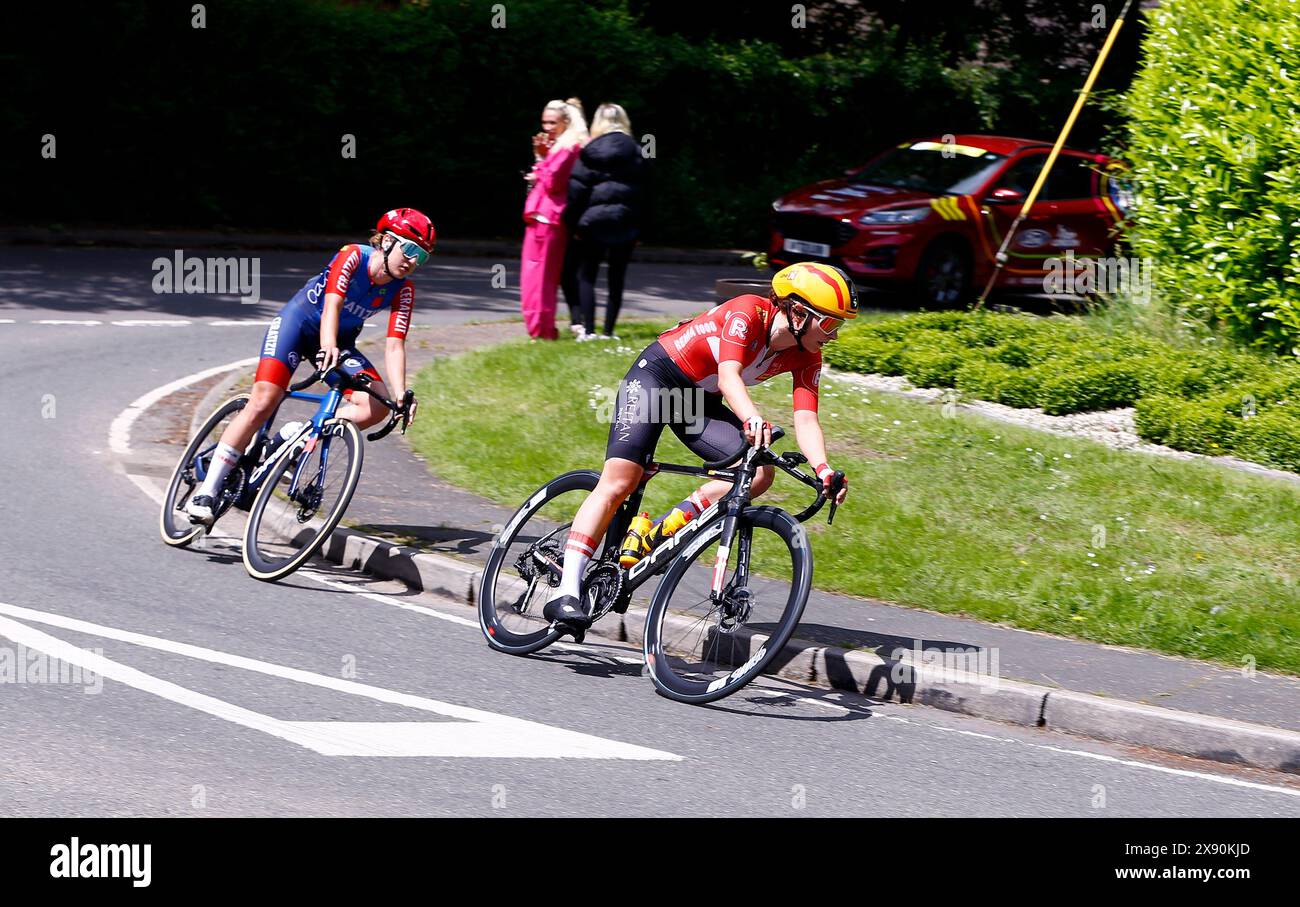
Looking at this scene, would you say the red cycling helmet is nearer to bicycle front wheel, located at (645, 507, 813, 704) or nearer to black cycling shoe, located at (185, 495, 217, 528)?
black cycling shoe, located at (185, 495, 217, 528)

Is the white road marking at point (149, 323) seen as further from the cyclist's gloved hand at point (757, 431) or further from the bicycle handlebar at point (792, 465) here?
the cyclist's gloved hand at point (757, 431)

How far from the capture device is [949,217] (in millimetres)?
17672

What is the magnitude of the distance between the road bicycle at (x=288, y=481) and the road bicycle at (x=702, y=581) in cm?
105

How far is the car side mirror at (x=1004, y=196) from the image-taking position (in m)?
18.1

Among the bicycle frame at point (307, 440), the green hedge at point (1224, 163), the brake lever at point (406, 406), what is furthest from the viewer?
the green hedge at point (1224, 163)

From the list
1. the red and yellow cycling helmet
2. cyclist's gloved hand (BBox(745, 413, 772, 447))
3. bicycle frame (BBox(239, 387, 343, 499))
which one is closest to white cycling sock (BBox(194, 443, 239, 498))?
bicycle frame (BBox(239, 387, 343, 499))

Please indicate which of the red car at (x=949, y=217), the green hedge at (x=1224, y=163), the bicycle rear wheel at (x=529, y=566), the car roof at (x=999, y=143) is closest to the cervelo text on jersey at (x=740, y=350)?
the bicycle rear wheel at (x=529, y=566)

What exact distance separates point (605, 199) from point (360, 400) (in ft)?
20.3

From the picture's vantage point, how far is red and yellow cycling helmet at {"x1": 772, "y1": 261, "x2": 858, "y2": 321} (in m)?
6.29

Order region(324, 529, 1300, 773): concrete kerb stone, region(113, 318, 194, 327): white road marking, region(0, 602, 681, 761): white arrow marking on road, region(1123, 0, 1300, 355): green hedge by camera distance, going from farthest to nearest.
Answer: region(113, 318, 194, 327): white road marking
region(1123, 0, 1300, 355): green hedge
region(324, 529, 1300, 773): concrete kerb stone
region(0, 602, 681, 761): white arrow marking on road

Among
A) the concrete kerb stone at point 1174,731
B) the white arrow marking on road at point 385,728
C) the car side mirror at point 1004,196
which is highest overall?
the car side mirror at point 1004,196

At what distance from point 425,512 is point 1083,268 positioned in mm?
11617

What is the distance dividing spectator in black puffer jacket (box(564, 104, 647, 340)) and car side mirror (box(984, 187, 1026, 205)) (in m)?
5.59

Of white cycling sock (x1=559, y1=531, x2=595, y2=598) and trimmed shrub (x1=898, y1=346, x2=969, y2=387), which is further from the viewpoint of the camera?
trimmed shrub (x1=898, y1=346, x2=969, y2=387)
